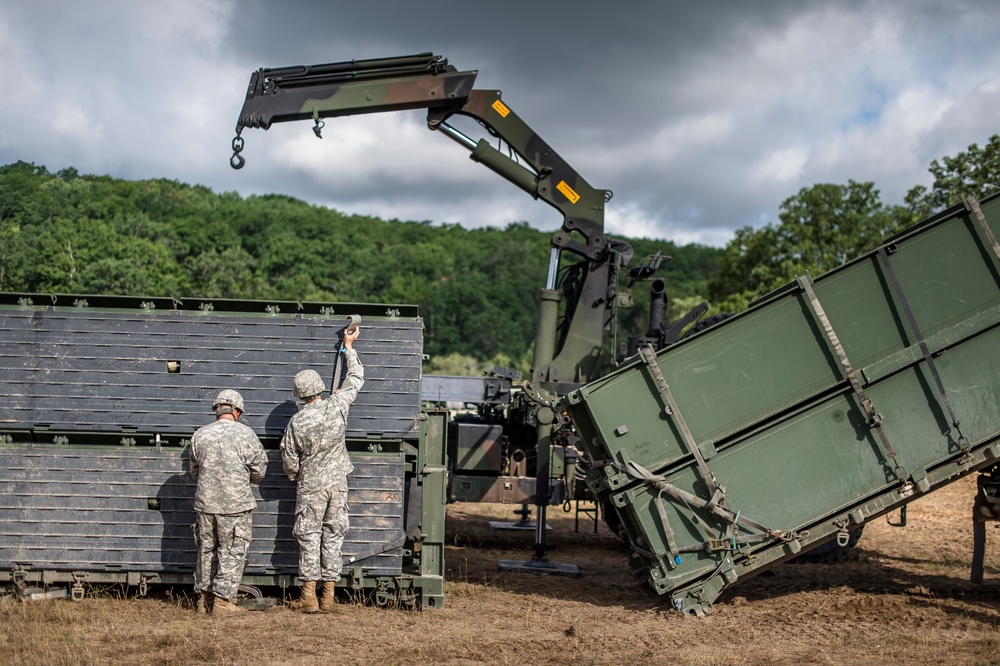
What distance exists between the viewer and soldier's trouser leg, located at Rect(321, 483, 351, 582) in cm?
702

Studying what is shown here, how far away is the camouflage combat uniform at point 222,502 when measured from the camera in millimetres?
6852

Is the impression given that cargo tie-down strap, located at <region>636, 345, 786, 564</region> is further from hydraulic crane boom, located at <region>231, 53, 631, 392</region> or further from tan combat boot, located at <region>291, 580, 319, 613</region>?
hydraulic crane boom, located at <region>231, 53, 631, 392</region>

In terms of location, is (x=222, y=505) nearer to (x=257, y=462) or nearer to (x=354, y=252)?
(x=257, y=462)

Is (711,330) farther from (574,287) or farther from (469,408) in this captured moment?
(469,408)

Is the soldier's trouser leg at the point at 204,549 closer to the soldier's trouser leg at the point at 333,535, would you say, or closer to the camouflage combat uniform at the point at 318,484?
the camouflage combat uniform at the point at 318,484

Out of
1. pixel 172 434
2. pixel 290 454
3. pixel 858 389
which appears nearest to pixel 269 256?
pixel 172 434

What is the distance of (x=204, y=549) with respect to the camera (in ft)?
22.6

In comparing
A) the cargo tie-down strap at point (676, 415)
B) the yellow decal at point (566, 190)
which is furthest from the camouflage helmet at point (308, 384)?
the yellow decal at point (566, 190)

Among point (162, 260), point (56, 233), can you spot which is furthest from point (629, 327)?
point (56, 233)

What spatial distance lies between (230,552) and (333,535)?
78 cm

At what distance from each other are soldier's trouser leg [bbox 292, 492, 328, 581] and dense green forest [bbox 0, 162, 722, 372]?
6.86m

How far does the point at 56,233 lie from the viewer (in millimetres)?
20297

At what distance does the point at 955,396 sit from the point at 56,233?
19153 mm

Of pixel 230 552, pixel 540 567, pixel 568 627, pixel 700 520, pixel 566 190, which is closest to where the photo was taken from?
pixel 568 627
